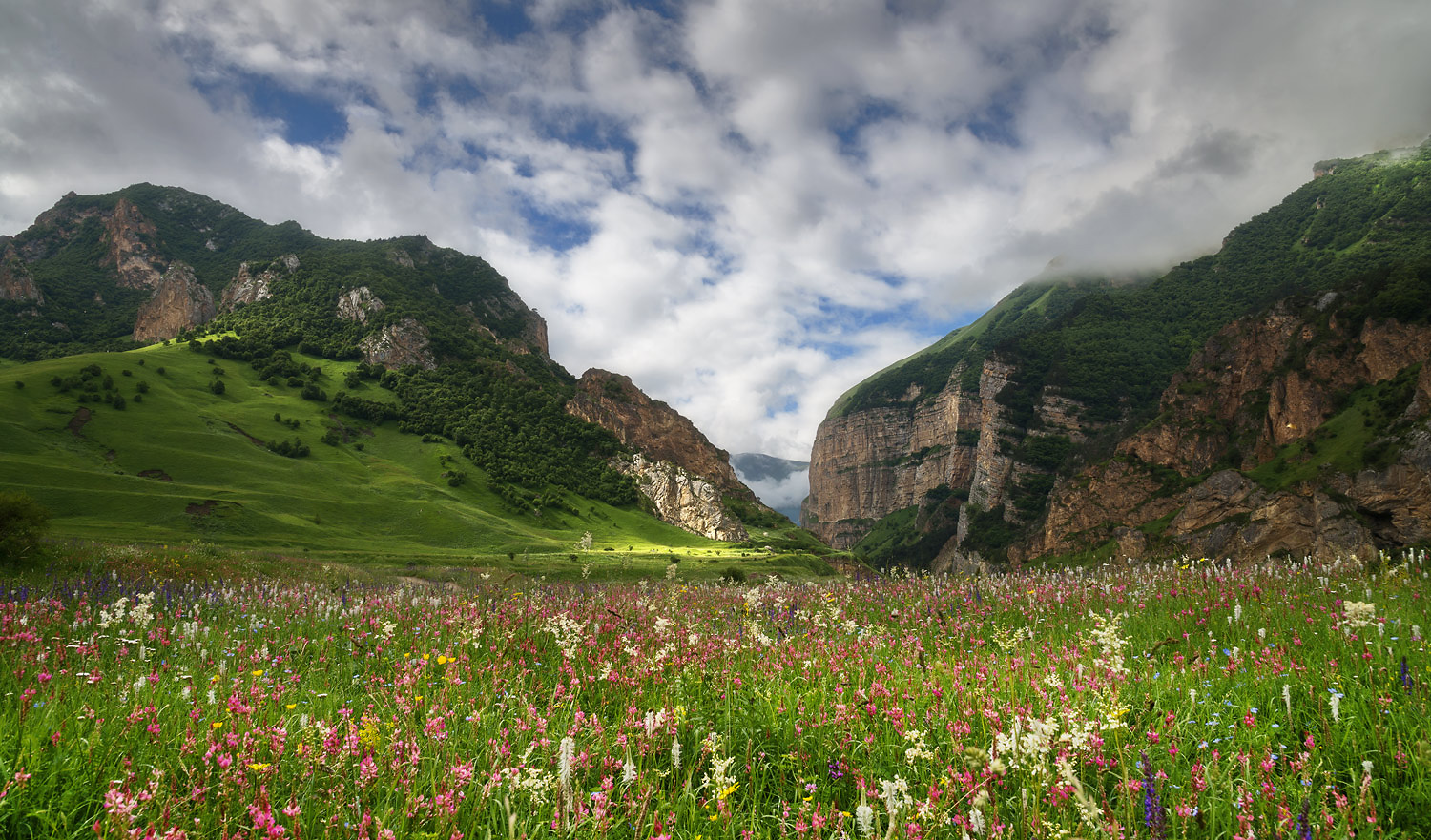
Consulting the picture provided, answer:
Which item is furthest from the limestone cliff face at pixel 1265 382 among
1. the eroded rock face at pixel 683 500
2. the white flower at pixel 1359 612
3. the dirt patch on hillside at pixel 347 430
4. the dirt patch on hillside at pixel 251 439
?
the dirt patch on hillside at pixel 251 439

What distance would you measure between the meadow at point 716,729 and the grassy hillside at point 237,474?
6961cm

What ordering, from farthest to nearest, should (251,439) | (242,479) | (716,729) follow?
(251,439), (242,479), (716,729)

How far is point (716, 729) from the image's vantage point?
181 inches

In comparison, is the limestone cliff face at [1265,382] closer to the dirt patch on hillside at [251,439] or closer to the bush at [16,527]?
the bush at [16,527]

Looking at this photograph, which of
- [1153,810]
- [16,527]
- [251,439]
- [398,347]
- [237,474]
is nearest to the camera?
[1153,810]

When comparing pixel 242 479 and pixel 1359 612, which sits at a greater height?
pixel 242 479

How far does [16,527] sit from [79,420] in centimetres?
10830

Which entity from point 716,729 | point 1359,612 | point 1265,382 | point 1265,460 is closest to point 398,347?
point 716,729

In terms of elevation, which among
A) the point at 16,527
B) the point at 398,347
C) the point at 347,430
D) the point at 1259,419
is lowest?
the point at 16,527

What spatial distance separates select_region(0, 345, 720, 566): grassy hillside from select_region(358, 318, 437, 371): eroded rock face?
133 ft

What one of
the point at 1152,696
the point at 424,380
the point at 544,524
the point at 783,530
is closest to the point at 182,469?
the point at 544,524

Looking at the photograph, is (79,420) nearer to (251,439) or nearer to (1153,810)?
(251,439)

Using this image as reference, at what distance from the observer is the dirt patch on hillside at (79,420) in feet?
287

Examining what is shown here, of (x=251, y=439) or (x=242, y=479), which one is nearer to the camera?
(x=242, y=479)
